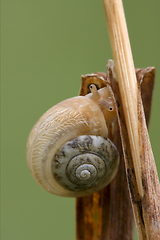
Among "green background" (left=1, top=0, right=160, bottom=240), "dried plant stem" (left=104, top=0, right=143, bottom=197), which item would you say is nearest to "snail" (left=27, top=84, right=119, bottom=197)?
"dried plant stem" (left=104, top=0, right=143, bottom=197)

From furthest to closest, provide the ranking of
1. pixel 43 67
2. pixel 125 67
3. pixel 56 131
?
1. pixel 43 67
2. pixel 56 131
3. pixel 125 67

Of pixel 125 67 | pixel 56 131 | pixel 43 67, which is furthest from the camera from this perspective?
pixel 43 67

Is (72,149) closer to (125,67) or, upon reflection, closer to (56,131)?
(56,131)

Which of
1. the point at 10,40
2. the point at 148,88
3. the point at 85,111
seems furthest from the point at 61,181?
the point at 10,40

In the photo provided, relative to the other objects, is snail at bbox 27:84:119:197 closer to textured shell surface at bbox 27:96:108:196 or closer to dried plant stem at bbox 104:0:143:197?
textured shell surface at bbox 27:96:108:196

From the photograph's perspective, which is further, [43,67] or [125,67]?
[43,67]

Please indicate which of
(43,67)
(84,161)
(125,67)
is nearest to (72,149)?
(84,161)

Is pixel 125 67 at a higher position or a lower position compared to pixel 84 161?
higher
